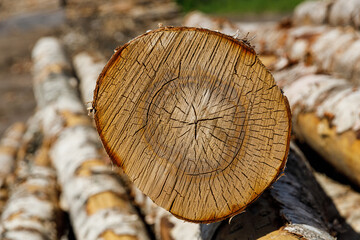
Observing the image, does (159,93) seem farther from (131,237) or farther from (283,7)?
(283,7)

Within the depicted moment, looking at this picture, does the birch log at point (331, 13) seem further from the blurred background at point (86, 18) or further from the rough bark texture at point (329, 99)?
the blurred background at point (86, 18)

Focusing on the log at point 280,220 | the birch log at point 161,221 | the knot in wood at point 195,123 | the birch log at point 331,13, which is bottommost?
the birch log at point 161,221

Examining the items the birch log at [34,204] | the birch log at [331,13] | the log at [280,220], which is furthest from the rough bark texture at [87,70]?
the birch log at [331,13]

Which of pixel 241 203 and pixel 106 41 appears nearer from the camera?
pixel 241 203

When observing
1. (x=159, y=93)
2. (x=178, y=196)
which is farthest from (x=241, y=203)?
(x=159, y=93)

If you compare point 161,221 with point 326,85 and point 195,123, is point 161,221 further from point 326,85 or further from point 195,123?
point 326,85
